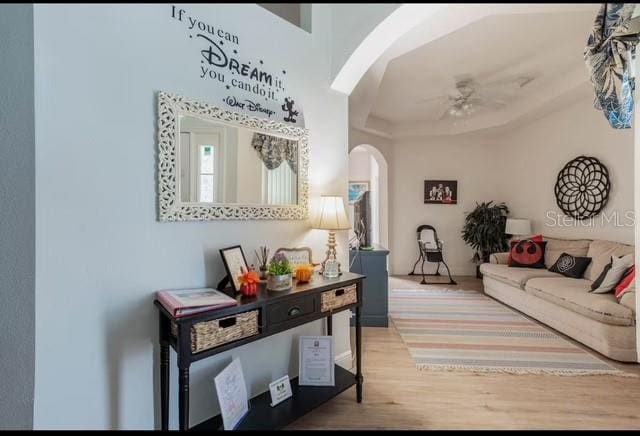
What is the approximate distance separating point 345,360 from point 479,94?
4.11 meters

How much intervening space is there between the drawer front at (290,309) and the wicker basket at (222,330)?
9 centimetres

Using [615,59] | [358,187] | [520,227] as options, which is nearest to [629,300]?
[615,59]

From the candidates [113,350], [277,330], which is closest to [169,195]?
[113,350]

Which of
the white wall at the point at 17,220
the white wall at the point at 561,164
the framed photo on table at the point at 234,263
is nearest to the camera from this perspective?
the white wall at the point at 17,220

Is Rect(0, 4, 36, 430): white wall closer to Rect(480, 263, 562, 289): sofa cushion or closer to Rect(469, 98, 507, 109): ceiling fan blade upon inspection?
Rect(480, 263, 562, 289): sofa cushion

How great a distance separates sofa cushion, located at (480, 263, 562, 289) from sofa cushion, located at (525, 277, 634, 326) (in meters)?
0.15

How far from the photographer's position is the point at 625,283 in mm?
2721

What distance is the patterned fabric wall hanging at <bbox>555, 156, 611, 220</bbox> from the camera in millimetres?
3742

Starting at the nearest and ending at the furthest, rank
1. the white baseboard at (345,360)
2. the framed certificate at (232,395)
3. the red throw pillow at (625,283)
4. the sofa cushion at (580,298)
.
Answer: the framed certificate at (232,395), the white baseboard at (345,360), the sofa cushion at (580,298), the red throw pillow at (625,283)

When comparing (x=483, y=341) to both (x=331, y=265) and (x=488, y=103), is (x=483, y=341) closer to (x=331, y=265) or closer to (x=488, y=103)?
(x=331, y=265)

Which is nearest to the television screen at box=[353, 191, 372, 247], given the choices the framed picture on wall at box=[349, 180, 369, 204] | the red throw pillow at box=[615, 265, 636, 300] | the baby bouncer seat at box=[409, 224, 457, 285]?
the baby bouncer seat at box=[409, 224, 457, 285]

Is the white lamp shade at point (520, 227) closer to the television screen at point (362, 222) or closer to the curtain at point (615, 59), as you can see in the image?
the television screen at point (362, 222)

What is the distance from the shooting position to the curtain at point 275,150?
187cm

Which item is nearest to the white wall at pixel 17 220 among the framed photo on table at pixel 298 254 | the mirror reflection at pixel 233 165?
the mirror reflection at pixel 233 165
